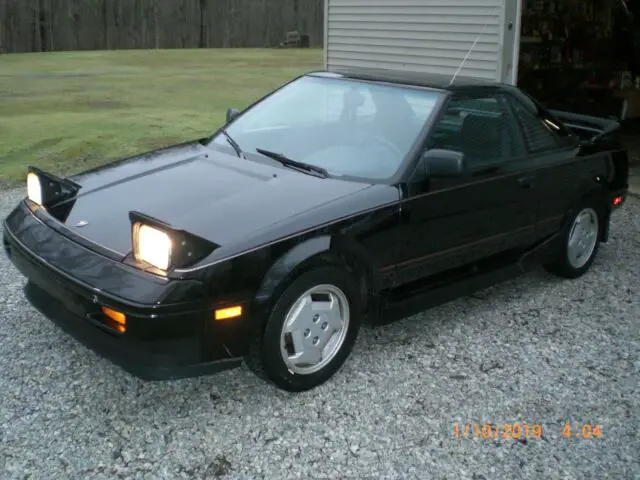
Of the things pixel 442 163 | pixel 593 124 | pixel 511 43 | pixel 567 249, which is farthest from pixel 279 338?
pixel 511 43

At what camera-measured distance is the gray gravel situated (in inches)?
115

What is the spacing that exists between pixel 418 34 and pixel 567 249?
5.15 metres

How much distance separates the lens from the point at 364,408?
335cm

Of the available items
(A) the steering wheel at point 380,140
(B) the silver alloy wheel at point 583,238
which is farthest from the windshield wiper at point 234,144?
(B) the silver alloy wheel at point 583,238

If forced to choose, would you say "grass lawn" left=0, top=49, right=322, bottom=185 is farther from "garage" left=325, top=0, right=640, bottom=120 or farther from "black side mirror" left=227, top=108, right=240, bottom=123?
"black side mirror" left=227, top=108, right=240, bottom=123

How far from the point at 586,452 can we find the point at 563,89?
33.5 ft

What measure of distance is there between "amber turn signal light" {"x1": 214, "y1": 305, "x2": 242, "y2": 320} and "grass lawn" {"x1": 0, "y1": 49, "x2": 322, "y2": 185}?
19.3ft

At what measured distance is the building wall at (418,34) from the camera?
8359 mm

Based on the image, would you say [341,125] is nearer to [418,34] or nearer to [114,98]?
[418,34]

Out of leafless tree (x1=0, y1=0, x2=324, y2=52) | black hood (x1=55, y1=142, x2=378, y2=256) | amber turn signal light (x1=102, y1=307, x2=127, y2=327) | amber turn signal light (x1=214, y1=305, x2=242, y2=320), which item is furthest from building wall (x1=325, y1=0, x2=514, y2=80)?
leafless tree (x1=0, y1=0, x2=324, y2=52)

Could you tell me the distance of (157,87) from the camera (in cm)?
1534

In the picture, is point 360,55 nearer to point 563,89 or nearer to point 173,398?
point 563,89

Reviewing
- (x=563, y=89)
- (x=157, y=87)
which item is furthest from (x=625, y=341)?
(x=157, y=87)
